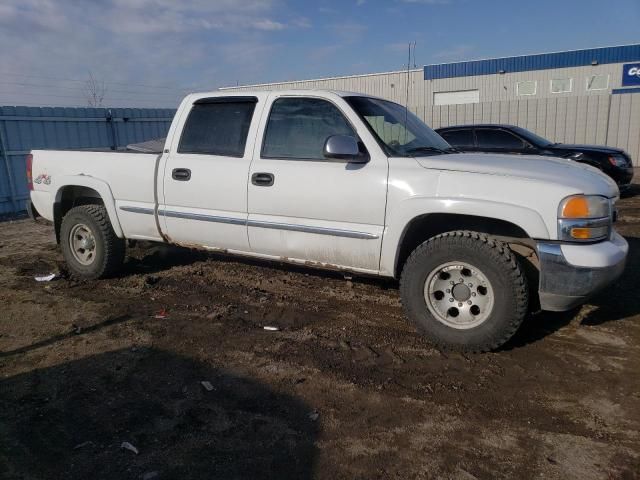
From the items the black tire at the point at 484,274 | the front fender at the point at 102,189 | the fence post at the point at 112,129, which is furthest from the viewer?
the fence post at the point at 112,129

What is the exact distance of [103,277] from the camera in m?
5.76

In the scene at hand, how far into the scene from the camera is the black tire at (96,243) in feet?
18.3

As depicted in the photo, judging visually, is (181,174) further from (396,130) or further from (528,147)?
(528,147)

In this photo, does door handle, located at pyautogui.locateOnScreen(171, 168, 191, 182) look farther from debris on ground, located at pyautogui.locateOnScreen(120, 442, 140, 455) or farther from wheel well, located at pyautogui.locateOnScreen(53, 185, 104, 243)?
debris on ground, located at pyautogui.locateOnScreen(120, 442, 140, 455)

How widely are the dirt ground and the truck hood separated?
127 centimetres

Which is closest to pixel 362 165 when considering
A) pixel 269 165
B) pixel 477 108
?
pixel 269 165

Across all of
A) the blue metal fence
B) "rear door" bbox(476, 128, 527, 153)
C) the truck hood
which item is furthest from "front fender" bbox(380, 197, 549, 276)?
the blue metal fence

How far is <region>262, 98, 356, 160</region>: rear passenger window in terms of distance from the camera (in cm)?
439

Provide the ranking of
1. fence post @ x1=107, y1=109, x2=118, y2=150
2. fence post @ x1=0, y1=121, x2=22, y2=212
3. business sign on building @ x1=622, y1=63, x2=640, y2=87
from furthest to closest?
business sign on building @ x1=622, y1=63, x2=640, y2=87
fence post @ x1=107, y1=109, x2=118, y2=150
fence post @ x1=0, y1=121, x2=22, y2=212

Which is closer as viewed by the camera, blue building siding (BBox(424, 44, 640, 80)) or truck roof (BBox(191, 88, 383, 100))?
truck roof (BBox(191, 88, 383, 100))

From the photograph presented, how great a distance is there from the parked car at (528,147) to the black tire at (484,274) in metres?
7.03

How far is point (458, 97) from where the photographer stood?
30781 mm

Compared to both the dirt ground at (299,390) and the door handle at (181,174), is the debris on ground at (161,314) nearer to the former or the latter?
the dirt ground at (299,390)

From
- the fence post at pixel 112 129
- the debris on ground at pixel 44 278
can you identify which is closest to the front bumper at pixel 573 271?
the debris on ground at pixel 44 278
